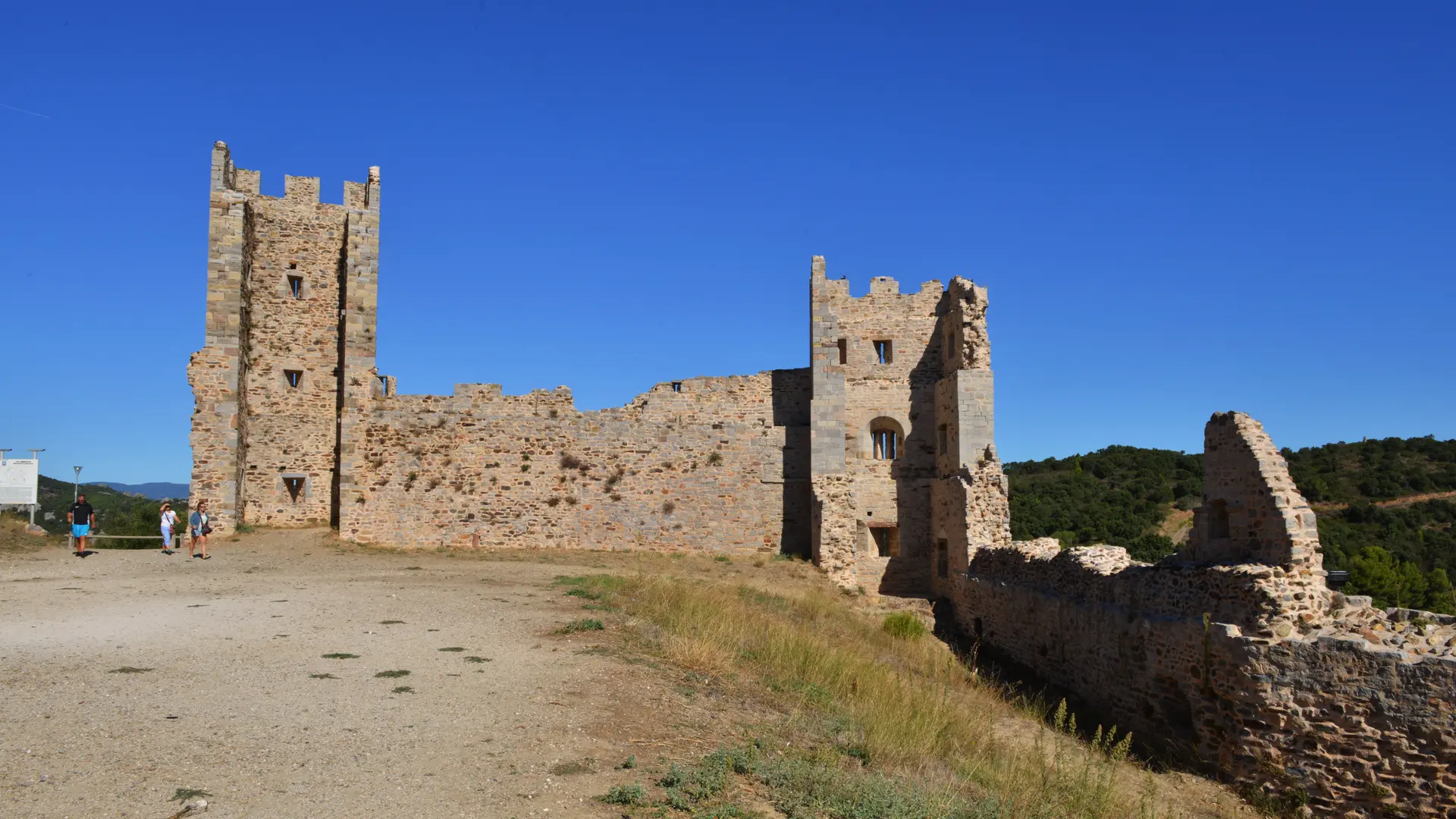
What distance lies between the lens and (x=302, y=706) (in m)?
7.03

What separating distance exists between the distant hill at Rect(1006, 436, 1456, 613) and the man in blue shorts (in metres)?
29.2

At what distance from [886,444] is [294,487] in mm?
14597

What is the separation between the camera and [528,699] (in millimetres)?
7457

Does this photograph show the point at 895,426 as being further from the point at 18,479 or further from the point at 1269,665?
the point at 18,479

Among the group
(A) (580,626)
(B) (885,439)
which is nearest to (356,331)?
(B) (885,439)

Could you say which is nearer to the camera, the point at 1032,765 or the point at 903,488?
the point at 1032,765

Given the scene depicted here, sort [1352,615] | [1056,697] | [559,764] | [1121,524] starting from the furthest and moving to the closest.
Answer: [1121,524] < [1056,697] < [1352,615] < [559,764]

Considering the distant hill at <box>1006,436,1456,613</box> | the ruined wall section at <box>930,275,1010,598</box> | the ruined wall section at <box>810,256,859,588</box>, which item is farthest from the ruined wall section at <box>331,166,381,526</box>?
the distant hill at <box>1006,436,1456,613</box>

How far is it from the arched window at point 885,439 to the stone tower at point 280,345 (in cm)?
1206

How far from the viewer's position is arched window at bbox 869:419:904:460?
22875mm

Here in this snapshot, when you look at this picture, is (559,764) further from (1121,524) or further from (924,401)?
(1121,524)

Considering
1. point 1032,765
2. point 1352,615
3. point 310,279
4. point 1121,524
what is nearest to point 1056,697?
point 1352,615

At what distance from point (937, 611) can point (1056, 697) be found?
22.7 feet

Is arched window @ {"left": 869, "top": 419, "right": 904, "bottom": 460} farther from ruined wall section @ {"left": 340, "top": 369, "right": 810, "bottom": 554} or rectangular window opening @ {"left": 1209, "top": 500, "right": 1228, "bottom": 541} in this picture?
rectangular window opening @ {"left": 1209, "top": 500, "right": 1228, "bottom": 541}
